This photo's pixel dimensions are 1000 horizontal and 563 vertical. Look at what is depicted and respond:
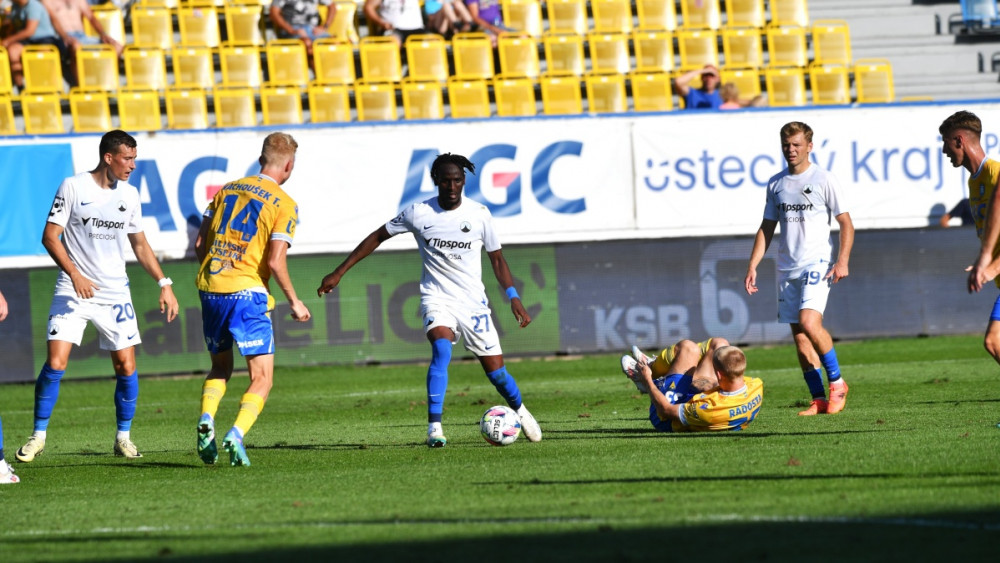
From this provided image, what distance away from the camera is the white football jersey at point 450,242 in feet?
31.9

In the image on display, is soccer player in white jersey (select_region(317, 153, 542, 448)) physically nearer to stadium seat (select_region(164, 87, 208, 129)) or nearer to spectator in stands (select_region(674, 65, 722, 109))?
stadium seat (select_region(164, 87, 208, 129))

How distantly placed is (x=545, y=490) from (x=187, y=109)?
569 inches

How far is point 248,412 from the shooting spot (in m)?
8.55

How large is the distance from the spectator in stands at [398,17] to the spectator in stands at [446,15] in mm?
186

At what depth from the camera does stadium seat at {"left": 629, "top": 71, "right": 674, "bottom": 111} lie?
69.1ft

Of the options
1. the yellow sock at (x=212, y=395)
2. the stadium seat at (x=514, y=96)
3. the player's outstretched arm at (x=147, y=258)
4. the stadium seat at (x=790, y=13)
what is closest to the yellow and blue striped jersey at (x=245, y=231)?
the yellow sock at (x=212, y=395)

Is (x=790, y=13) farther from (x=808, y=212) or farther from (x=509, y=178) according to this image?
(x=808, y=212)

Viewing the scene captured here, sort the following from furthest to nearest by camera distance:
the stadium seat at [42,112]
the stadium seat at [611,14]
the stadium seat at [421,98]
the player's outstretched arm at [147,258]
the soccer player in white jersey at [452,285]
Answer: the stadium seat at [611,14]
the stadium seat at [421,98]
the stadium seat at [42,112]
the player's outstretched arm at [147,258]
the soccer player in white jersey at [452,285]

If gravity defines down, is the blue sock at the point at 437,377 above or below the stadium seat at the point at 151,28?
below

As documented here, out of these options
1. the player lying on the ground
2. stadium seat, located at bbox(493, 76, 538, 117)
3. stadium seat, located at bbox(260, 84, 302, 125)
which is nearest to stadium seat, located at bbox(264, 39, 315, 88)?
stadium seat, located at bbox(260, 84, 302, 125)

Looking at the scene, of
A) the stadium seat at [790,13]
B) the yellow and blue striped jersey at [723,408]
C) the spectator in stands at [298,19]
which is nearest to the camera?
the yellow and blue striped jersey at [723,408]

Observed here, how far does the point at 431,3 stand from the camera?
22.2 m

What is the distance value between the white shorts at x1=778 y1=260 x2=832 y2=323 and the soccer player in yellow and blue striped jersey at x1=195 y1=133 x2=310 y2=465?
14.2 ft

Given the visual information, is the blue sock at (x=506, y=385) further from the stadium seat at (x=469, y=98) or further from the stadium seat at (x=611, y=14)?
the stadium seat at (x=611, y=14)
